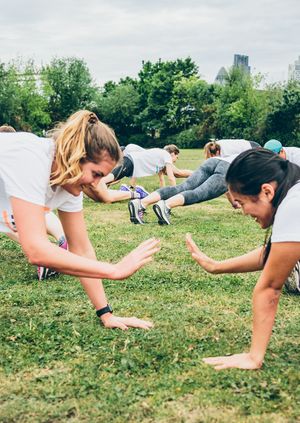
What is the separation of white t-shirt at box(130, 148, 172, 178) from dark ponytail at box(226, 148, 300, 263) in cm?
1012

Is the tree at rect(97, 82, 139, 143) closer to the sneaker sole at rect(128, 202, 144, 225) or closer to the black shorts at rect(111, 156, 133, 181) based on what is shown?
the black shorts at rect(111, 156, 133, 181)

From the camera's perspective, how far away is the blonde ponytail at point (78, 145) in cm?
328

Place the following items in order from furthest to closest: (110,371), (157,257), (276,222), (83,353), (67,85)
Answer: (67,85) → (157,257) → (83,353) → (110,371) → (276,222)

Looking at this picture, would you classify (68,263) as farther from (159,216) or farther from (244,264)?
(159,216)

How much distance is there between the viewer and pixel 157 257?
6949 millimetres

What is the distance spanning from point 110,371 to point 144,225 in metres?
6.04

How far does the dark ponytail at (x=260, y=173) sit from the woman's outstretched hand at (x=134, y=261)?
64cm

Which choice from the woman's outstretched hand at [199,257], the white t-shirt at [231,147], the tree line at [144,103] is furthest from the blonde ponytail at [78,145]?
the tree line at [144,103]

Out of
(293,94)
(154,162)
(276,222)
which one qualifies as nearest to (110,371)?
(276,222)

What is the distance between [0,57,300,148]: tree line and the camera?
5412cm

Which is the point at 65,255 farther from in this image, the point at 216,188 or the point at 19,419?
the point at 216,188

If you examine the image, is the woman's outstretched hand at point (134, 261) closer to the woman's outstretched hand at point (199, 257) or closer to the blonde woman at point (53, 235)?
the woman's outstretched hand at point (199, 257)

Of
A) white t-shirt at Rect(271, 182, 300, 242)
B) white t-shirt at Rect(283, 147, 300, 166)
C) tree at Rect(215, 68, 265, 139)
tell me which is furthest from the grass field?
tree at Rect(215, 68, 265, 139)

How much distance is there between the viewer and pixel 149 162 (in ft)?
43.8
